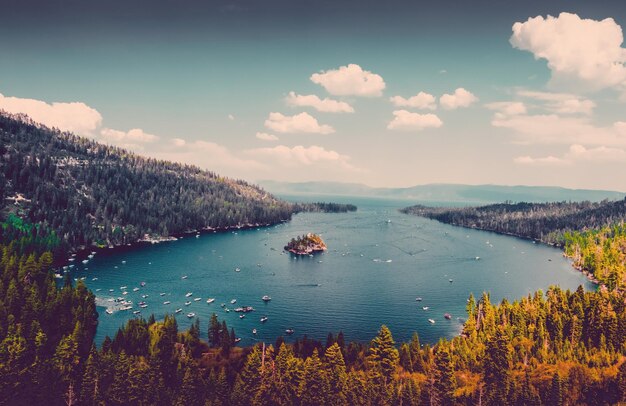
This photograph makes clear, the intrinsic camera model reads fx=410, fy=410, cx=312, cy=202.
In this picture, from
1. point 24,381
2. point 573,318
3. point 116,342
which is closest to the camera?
point 24,381

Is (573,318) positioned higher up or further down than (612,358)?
higher up

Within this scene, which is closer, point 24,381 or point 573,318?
point 24,381

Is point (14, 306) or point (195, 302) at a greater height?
point (14, 306)

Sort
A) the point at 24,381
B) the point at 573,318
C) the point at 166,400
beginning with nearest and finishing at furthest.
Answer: the point at 166,400 → the point at 24,381 → the point at 573,318

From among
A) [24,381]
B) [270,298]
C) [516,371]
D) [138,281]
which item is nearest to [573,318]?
[516,371]

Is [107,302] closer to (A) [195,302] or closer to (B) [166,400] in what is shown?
(A) [195,302]

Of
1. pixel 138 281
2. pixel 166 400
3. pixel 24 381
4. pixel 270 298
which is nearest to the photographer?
→ pixel 166 400

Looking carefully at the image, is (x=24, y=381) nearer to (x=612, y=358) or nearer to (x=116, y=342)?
(x=116, y=342)

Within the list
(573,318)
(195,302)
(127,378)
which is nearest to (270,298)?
(195,302)

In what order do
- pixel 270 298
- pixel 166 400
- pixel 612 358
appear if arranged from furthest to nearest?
pixel 270 298 → pixel 612 358 → pixel 166 400
